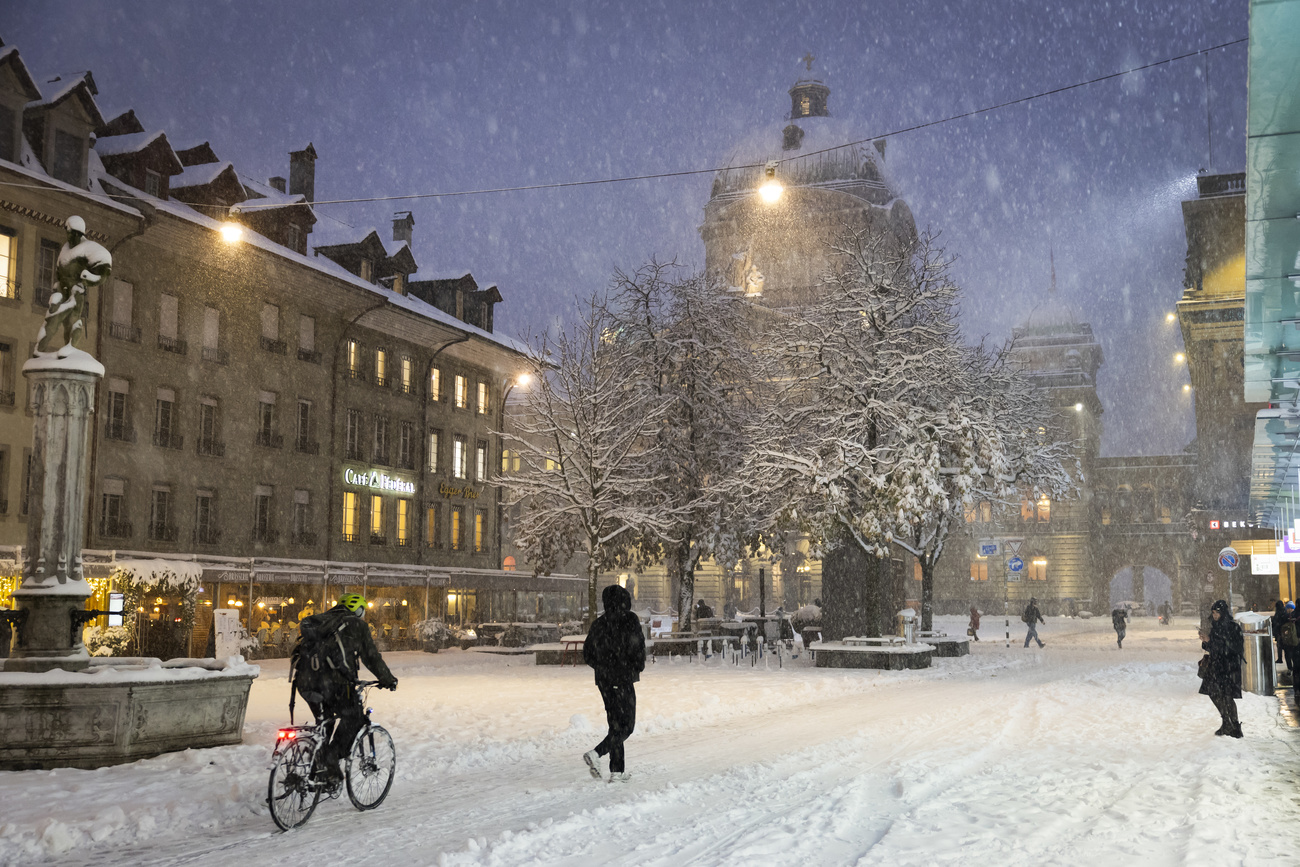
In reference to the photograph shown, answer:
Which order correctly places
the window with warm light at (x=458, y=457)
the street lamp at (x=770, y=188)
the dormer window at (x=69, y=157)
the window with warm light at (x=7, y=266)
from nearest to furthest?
1. the street lamp at (x=770, y=188)
2. the window with warm light at (x=7, y=266)
3. the dormer window at (x=69, y=157)
4. the window with warm light at (x=458, y=457)

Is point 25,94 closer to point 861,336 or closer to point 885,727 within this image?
point 861,336

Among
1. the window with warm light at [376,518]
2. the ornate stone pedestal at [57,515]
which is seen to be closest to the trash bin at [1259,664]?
the ornate stone pedestal at [57,515]

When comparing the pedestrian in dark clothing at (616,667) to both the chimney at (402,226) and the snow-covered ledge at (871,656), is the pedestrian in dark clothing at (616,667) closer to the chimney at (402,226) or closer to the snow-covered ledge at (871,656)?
the snow-covered ledge at (871,656)

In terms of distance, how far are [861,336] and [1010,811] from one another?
73.8 feet

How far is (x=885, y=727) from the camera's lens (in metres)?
16.2

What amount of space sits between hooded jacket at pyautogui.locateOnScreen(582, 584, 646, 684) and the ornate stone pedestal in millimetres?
5807

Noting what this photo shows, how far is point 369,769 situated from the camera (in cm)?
991

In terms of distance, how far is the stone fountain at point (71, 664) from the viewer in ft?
38.0

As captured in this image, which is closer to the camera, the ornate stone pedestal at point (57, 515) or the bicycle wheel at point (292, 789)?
the bicycle wheel at point (292, 789)

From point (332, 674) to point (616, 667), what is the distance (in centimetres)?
267

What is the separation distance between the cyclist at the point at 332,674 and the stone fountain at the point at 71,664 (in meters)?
3.42

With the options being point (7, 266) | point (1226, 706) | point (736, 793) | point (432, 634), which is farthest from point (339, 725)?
point (432, 634)

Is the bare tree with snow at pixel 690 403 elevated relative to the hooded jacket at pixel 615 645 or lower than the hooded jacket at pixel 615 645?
elevated

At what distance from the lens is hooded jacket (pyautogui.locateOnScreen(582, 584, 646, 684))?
36.1 ft
